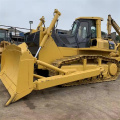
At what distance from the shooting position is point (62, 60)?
4766 millimetres

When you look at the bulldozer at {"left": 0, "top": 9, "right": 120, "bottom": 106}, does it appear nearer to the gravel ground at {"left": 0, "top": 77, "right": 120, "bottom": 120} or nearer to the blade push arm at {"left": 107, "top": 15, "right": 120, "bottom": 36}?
the gravel ground at {"left": 0, "top": 77, "right": 120, "bottom": 120}

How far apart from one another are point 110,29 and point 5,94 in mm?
7621

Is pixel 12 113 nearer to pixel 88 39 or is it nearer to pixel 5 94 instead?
pixel 5 94

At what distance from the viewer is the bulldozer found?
3588mm

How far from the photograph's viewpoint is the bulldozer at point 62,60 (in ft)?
11.8

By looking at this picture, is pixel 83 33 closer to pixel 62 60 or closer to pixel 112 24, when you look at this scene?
pixel 62 60

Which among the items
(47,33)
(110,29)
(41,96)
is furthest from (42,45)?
(110,29)

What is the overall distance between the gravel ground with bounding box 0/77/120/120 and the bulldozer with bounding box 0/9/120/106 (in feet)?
1.02

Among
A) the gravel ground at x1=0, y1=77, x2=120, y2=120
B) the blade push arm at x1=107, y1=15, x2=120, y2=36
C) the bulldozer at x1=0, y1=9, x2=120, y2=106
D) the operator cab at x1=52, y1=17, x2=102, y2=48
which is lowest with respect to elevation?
the gravel ground at x1=0, y1=77, x2=120, y2=120

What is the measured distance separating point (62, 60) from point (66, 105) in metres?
1.69

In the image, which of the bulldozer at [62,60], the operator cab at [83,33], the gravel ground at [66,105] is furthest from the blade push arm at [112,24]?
the gravel ground at [66,105]

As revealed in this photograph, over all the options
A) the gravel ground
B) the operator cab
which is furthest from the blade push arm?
the gravel ground

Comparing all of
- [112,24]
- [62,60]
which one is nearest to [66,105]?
[62,60]

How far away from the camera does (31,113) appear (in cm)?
302
